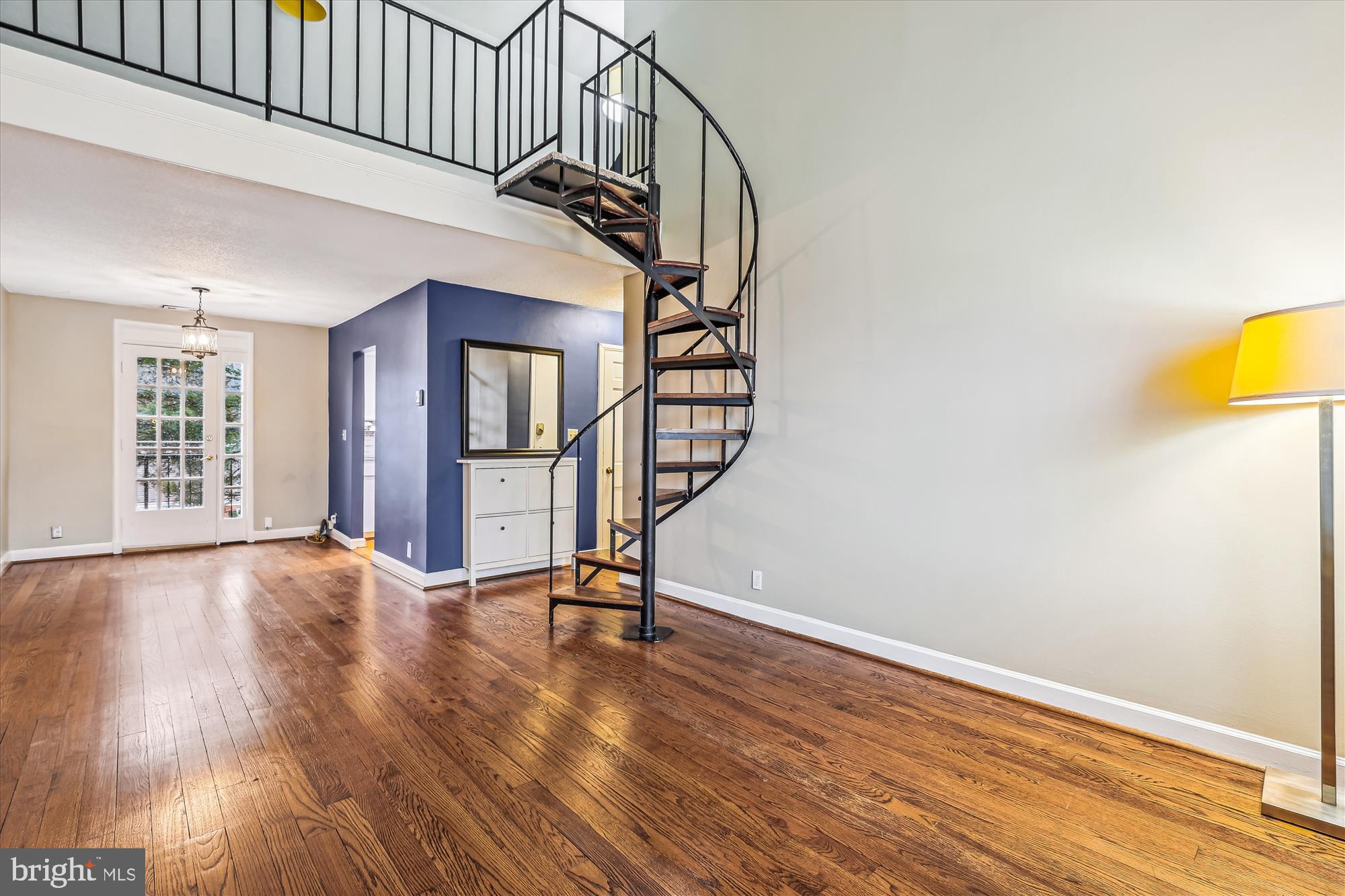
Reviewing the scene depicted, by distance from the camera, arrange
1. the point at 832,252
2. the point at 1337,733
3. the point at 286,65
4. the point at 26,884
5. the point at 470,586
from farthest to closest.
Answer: the point at 470,586
the point at 286,65
the point at 832,252
the point at 1337,733
the point at 26,884

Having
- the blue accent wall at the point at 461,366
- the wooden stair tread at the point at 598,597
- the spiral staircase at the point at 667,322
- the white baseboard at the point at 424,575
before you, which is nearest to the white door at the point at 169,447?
the blue accent wall at the point at 461,366

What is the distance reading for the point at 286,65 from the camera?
423 cm

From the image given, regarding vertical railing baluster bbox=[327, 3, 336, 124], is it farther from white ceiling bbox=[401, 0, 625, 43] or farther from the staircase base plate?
the staircase base plate

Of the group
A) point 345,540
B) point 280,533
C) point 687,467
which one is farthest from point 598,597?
point 280,533

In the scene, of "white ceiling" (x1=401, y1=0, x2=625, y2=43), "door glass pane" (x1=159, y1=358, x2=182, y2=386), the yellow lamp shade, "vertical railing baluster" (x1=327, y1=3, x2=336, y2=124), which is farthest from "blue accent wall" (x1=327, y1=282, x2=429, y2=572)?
the yellow lamp shade

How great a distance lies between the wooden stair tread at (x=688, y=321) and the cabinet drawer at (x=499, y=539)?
228 centimetres

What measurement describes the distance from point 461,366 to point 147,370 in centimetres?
372

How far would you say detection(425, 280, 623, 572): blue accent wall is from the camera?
15.7ft

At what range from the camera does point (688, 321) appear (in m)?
3.41

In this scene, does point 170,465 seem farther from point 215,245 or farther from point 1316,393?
point 1316,393

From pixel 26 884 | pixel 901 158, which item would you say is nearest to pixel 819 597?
pixel 901 158

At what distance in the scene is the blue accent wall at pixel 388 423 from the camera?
489 centimetres

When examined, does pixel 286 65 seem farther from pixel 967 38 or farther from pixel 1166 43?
pixel 1166 43

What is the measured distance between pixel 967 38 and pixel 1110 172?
1.03 meters
